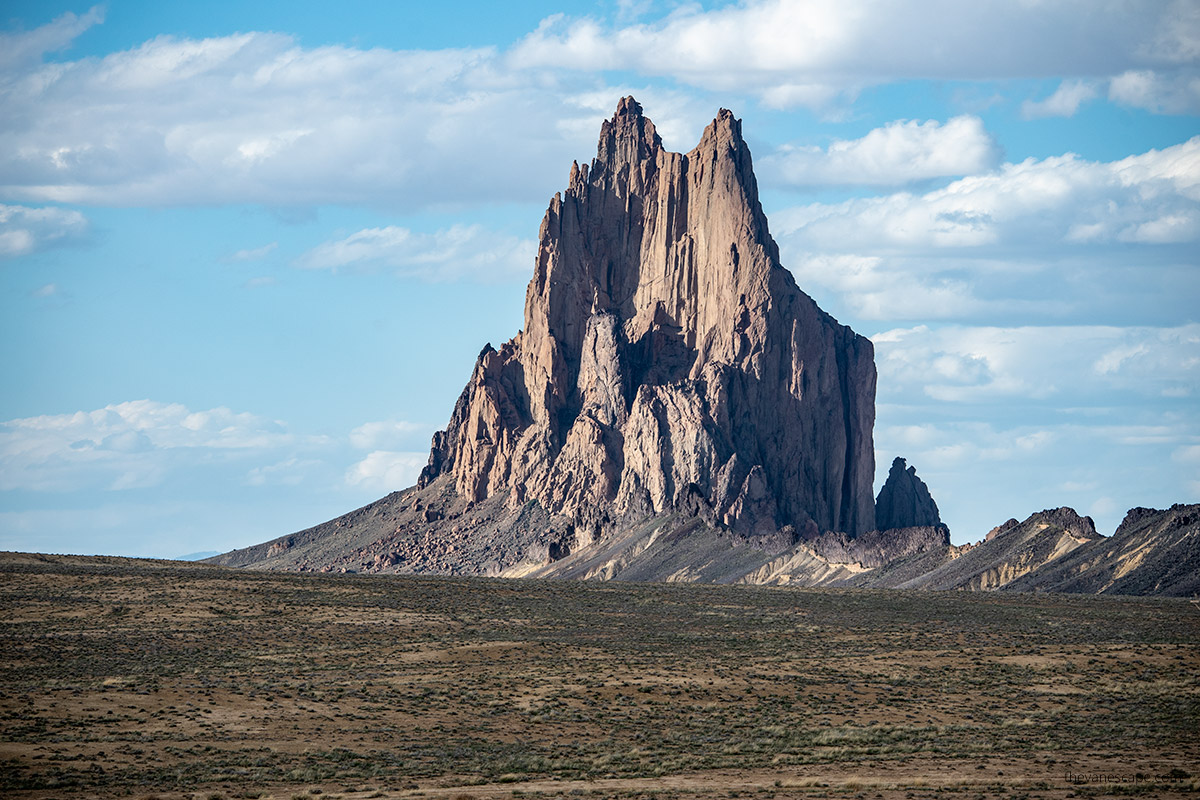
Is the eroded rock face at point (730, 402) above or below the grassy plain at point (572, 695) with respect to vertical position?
above

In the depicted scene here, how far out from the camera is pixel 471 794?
41656 millimetres

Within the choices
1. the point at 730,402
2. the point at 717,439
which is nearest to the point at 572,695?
the point at 717,439

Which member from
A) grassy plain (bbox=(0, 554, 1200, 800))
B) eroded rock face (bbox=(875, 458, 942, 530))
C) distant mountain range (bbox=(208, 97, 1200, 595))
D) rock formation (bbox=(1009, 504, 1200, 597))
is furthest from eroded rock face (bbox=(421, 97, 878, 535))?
grassy plain (bbox=(0, 554, 1200, 800))

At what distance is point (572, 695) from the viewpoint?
59.7 m

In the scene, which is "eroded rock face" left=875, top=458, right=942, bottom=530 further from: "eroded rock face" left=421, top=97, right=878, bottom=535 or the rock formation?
the rock formation

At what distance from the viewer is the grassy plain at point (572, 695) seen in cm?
4444

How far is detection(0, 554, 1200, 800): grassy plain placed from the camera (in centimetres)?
4444

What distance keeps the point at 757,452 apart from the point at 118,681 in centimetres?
13243

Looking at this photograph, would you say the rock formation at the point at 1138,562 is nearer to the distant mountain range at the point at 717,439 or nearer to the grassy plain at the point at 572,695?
the grassy plain at the point at 572,695

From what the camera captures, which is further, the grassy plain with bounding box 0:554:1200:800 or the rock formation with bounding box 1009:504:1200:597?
the rock formation with bounding box 1009:504:1200:597

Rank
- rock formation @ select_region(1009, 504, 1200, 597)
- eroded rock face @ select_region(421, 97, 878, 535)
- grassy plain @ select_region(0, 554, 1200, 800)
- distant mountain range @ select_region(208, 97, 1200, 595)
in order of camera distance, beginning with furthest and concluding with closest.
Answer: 1. eroded rock face @ select_region(421, 97, 878, 535)
2. distant mountain range @ select_region(208, 97, 1200, 595)
3. rock formation @ select_region(1009, 504, 1200, 597)
4. grassy plain @ select_region(0, 554, 1200, 800)

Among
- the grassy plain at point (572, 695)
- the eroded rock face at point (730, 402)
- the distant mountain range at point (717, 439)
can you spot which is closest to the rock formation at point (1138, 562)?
the grassy plain at point (572, 695)

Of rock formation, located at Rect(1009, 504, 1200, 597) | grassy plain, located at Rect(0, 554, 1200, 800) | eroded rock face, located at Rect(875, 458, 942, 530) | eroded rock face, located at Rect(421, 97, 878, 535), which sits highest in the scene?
eroded rock face, located at Rect(421, 97, 878, 535)

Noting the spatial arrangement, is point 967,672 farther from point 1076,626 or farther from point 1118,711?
point 1076,626
